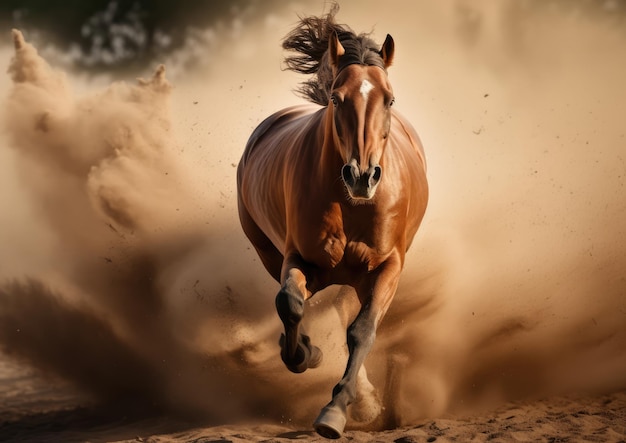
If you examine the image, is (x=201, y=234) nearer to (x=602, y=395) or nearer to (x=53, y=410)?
(x=53, y=410)

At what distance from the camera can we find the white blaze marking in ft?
13.7

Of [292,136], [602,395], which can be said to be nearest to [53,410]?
[292,136]

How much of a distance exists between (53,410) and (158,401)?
2.56ft

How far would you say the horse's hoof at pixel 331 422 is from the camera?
4117mm

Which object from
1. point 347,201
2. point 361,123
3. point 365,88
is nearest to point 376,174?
point 361,123

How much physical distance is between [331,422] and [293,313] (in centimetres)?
67

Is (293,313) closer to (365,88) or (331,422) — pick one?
(331,422)

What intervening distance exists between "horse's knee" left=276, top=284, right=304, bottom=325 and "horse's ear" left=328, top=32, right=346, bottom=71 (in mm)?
1128

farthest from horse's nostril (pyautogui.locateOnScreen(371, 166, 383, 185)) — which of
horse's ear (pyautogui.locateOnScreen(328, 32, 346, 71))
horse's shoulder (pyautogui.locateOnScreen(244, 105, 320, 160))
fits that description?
horse's shoulder (pyautogui.locateOnScreen(244, 105, 320, 160))

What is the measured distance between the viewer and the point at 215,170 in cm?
937

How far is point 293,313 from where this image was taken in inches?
181

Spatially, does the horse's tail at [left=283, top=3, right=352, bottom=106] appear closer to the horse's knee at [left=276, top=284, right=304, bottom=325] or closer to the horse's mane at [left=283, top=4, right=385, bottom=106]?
the horse's mane at [left=283, top=4, right=385, bottom=106]

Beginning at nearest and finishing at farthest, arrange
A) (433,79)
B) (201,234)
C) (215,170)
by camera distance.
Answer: (201,234)
(215,170)
(433,79)

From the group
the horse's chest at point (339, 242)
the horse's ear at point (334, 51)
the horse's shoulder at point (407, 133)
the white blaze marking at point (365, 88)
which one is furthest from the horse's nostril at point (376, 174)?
the horse's shoulder at point (407, 133)
